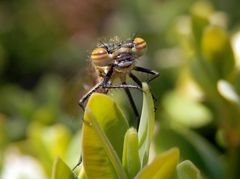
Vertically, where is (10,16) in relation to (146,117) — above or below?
above

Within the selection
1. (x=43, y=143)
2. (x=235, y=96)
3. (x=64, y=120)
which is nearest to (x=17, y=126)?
(x=64, y=120)


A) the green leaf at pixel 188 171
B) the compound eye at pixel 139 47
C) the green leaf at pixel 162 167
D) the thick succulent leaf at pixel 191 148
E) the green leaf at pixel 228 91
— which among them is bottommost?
the thick succulent leaf at pixel 191 148

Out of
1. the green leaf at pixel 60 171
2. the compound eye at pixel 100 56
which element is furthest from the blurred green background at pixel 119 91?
the green leaf at pixel 60 171

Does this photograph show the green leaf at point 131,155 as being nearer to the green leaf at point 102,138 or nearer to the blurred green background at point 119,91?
the green leaf at point 102,138

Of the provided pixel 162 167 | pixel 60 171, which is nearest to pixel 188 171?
pixel 162 167

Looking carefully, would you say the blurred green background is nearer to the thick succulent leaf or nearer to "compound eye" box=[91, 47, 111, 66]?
the thick succulent leaf

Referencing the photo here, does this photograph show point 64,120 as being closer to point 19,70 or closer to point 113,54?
point 113,54
